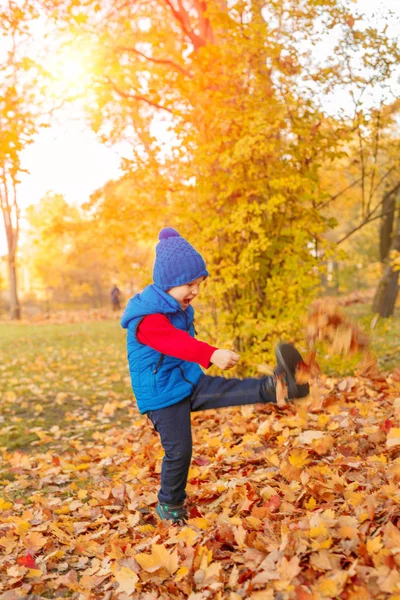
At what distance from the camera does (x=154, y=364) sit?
10.1 ft

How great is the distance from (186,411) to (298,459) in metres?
0.84

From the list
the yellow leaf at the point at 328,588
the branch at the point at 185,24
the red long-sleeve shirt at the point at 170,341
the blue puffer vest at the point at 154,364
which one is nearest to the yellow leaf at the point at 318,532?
the yellow leaf at the point at 328,588

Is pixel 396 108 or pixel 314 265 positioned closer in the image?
pixel 314 265

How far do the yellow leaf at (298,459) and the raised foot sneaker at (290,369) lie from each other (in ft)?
2.58

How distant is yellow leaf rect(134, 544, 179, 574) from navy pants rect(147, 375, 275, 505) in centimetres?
63

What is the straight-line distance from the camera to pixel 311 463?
139 inches

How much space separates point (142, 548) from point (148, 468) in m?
1.44

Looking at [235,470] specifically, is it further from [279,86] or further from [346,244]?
[346,244]

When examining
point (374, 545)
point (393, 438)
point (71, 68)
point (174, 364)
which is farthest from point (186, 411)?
point (71, 68)

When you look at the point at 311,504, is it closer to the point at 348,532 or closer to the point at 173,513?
the point at 348,532

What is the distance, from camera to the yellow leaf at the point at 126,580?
2463mm

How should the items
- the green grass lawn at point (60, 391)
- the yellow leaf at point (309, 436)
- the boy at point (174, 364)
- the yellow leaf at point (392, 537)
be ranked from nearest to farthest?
the yellow leaf at point (392, 537) → the boy at point (174, 364) → the yellow leaf at point (309, 436) → the green grass lawn at point (60, 391)

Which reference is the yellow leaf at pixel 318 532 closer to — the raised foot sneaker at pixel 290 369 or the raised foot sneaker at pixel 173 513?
the raised foot sneaker at pixel 290 369

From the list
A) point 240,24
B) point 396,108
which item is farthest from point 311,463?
point 396,108
